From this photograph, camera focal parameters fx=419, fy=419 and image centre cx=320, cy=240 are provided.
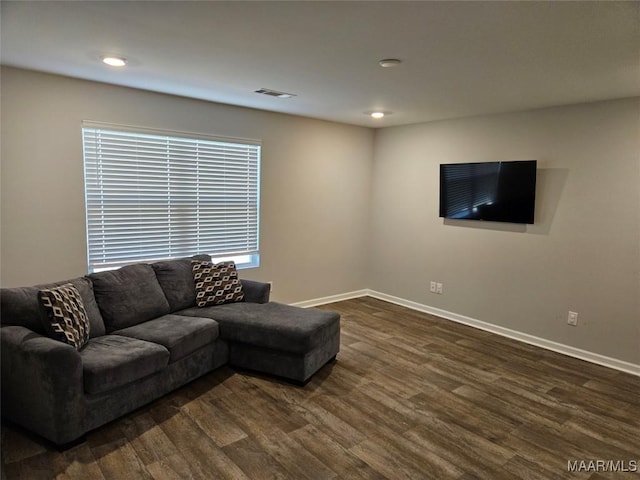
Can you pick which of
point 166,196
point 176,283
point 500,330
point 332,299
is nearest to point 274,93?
point 166,196

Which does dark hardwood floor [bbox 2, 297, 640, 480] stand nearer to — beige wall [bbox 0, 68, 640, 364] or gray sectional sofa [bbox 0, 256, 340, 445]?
gray sectional sofa [bbox 0, 256, 340, 445]

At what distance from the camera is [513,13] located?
1.96 m

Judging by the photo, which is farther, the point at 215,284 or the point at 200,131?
the point at 200,131

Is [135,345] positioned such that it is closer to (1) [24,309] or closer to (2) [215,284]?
(1) [24,309]

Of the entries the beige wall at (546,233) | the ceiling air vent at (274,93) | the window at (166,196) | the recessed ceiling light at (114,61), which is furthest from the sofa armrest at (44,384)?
the beige wall at (546,233)

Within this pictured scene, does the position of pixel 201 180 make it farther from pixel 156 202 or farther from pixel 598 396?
pixel 598 396

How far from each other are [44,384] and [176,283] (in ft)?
4.88

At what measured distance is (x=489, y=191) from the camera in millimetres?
4555

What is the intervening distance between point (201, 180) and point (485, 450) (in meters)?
3.50

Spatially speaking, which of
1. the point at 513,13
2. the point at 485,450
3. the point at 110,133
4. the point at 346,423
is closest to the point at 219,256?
the point at 110,133

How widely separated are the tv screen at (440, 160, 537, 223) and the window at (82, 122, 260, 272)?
228 cm

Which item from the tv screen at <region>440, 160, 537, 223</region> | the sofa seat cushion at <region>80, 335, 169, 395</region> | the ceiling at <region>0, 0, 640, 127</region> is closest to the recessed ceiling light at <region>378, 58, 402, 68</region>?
the ceiling at <region>0, 0, 640, 127</region>

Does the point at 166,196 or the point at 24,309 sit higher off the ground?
the point at 166,196

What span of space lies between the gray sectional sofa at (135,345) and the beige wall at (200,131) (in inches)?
25.5
